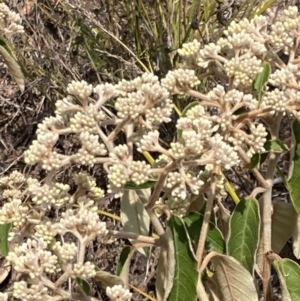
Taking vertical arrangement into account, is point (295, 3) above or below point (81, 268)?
A: below

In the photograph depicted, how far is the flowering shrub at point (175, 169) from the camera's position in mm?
1062

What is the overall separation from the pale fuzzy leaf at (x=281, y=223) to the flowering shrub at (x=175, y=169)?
0.36ft

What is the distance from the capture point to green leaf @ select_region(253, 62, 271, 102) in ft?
3.79

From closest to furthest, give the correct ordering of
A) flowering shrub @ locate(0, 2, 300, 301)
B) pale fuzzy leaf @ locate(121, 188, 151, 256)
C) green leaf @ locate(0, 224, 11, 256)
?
1. flowering shrub @ locate(0, 2, 300, 301)
2. green leaf @ locate(0, 224, 11, 256)
3. pale fuzzy leaf @ locate(121, 188, 151, 256)

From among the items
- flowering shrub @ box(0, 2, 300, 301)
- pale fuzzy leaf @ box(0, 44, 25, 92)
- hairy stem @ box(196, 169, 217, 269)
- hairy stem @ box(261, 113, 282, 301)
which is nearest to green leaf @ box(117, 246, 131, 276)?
flowering shrub @ box(0, 2, 300, 301)

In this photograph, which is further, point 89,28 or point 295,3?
point 295,3

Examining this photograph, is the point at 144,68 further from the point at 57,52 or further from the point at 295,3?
the point at 295,3

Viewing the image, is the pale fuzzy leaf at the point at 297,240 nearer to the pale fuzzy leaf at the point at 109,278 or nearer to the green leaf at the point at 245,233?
the green leaf at the point at 245,233

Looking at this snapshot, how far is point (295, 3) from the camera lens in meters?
2.48

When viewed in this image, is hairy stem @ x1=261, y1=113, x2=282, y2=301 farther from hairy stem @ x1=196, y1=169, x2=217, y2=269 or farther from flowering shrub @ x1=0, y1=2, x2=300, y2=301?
hairy stem @ x1=196, y1=169, x2=217, y2=269

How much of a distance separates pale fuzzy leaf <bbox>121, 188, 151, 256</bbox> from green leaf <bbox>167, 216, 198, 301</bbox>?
7.2 inches

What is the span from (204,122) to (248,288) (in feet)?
1.08

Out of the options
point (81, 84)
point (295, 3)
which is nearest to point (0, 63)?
point (295, 3)

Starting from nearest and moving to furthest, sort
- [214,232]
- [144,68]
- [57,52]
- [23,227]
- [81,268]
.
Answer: [81,268], [23,227], [214,232], [144,68], [57,52]
